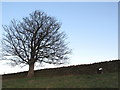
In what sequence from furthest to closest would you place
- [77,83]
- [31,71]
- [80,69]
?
[31,71] → [80,69] → [77,83]

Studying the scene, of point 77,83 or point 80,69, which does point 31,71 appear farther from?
point 77,83

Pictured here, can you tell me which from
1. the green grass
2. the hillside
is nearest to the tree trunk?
the hillside

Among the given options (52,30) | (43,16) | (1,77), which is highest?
(43,16)

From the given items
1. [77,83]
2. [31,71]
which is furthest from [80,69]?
[77,83]

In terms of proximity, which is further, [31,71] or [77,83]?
[31,71]

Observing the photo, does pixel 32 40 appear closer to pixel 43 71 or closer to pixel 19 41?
pixel 19 41

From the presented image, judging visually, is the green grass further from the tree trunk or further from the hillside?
the tree trunk

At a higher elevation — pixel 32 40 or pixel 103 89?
pixel 32 40

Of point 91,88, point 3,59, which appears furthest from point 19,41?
point 91,88

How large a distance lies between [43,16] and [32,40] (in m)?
4.60

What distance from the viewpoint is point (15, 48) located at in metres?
35.0

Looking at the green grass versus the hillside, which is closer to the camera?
the green grass

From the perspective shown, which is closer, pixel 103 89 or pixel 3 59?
pixel 103 89

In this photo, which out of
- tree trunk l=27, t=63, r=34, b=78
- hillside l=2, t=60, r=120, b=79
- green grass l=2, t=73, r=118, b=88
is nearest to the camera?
green grass l=2, t=73, r=118, b=88
